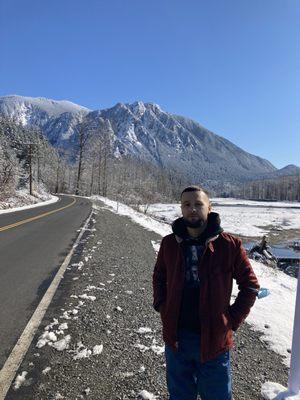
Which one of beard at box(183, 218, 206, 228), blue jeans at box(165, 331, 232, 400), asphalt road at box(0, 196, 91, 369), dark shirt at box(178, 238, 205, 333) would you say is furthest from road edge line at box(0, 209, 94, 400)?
beard at box(183, 218, 206, 228)

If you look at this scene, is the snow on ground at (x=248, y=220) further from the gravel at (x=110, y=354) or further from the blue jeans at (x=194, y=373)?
the blue jeans at (x=194, y=373)

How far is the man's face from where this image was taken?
288 cm

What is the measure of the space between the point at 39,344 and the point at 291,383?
2.74 metres

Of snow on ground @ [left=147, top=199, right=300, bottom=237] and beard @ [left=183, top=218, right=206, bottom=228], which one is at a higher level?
beard @ [left=183, top=218, right=206, bottom=228]

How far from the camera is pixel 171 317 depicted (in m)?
2.86

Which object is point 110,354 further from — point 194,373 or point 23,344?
point 194,373

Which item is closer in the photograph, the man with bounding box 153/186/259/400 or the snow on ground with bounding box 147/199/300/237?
the man with bounding box 153/186/259/400

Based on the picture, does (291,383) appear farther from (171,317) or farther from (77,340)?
(77,340)

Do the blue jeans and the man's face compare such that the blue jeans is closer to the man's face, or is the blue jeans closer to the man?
the man

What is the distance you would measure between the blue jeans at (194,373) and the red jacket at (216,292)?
3.2 inches

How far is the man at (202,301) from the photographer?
2797mm

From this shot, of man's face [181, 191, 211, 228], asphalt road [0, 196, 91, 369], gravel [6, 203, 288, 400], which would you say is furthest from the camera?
asphalt road [0, 196, 91, 369]

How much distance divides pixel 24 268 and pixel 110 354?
490cm

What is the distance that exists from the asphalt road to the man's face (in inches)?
104
